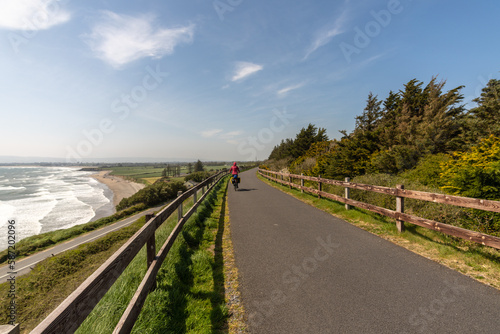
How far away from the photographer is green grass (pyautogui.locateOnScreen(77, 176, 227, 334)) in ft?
8.45

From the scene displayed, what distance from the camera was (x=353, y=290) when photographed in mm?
3369

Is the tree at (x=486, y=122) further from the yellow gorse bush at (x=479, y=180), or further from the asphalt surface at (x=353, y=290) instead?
the asphalt surface at (x=353, y=290)

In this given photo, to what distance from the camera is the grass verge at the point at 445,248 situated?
3.77 metres

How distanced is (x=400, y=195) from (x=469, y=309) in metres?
3.29

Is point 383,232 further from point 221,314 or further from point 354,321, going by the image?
point 221,314

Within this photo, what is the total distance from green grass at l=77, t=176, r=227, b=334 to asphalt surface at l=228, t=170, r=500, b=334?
0.50 m

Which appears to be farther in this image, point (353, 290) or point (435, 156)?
point (435, 156)

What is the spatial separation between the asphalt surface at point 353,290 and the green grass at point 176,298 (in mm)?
497

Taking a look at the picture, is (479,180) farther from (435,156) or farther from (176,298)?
(176,298)

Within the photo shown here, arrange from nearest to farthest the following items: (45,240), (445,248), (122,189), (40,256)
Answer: (445,248) → (40,256) → (45,240) → (122,189)

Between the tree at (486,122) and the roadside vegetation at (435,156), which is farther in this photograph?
the tree at (486,122)

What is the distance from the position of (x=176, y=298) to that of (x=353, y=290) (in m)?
2.63

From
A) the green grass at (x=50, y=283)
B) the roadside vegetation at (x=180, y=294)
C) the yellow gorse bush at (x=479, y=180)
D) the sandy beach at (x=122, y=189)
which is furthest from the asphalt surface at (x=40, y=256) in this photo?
the sandy beach at (x=122, y=189)

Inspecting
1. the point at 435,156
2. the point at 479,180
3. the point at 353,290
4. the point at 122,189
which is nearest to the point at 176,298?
the point at 353,290
